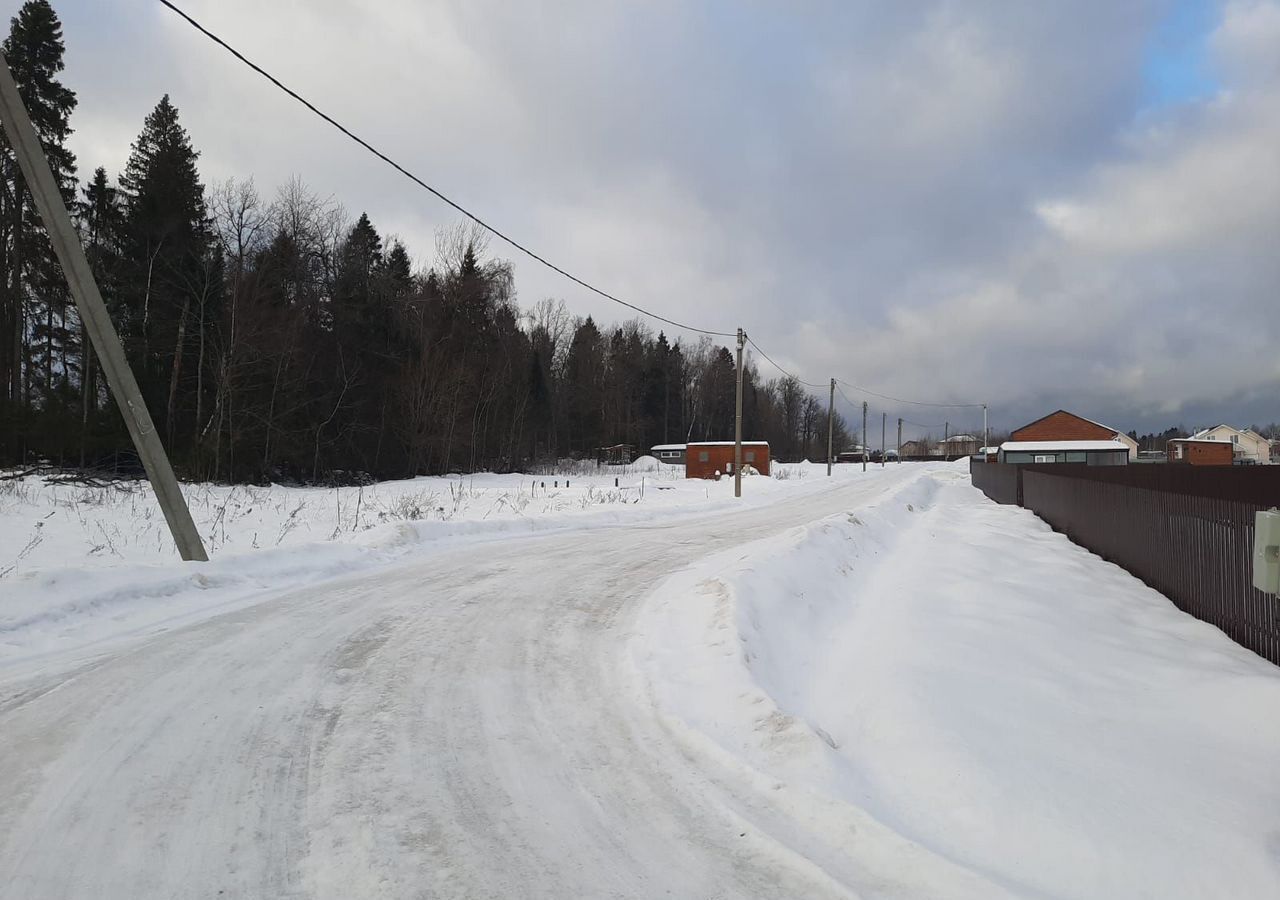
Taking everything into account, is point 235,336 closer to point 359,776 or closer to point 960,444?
point 359,776

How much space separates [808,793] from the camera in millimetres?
3510

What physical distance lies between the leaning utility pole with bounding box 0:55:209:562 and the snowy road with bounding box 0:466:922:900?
9.81 feet

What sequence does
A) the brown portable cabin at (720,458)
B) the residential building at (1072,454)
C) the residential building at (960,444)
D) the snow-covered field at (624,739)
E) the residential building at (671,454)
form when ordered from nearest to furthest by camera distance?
the snow-covered field at (624,739)
the brown portable cabin at (720,458)
the residential building at (1072,454)
the residential building at (671,454)
the residential building at (960,444)

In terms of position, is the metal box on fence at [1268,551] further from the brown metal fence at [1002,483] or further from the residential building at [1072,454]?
the residential building at [1072,454]

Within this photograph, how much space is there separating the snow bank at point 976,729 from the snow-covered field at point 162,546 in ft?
16.6

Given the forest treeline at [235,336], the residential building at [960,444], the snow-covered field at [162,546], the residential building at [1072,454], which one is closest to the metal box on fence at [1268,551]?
the snow-covered field at [162,546]

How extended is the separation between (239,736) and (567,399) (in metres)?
72.5

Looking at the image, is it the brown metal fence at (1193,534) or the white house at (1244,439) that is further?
the white house at (1244,439)

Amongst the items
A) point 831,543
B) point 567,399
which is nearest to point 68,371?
point 831,543

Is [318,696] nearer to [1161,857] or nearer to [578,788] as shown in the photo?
[578,788]

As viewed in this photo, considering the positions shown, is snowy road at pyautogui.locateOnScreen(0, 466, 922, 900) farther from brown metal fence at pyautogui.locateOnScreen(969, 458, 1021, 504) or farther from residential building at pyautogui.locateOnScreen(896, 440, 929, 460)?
residential building at pyautogui.locateOnScreen(896, 440, 929, 460)

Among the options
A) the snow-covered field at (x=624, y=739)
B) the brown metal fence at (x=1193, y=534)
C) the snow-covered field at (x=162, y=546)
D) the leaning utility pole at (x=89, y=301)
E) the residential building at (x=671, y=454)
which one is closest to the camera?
the snow-covered field at (x=624, y=739)

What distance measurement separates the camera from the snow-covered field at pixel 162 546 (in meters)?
6.61

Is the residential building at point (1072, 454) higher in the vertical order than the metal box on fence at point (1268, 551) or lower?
higher
